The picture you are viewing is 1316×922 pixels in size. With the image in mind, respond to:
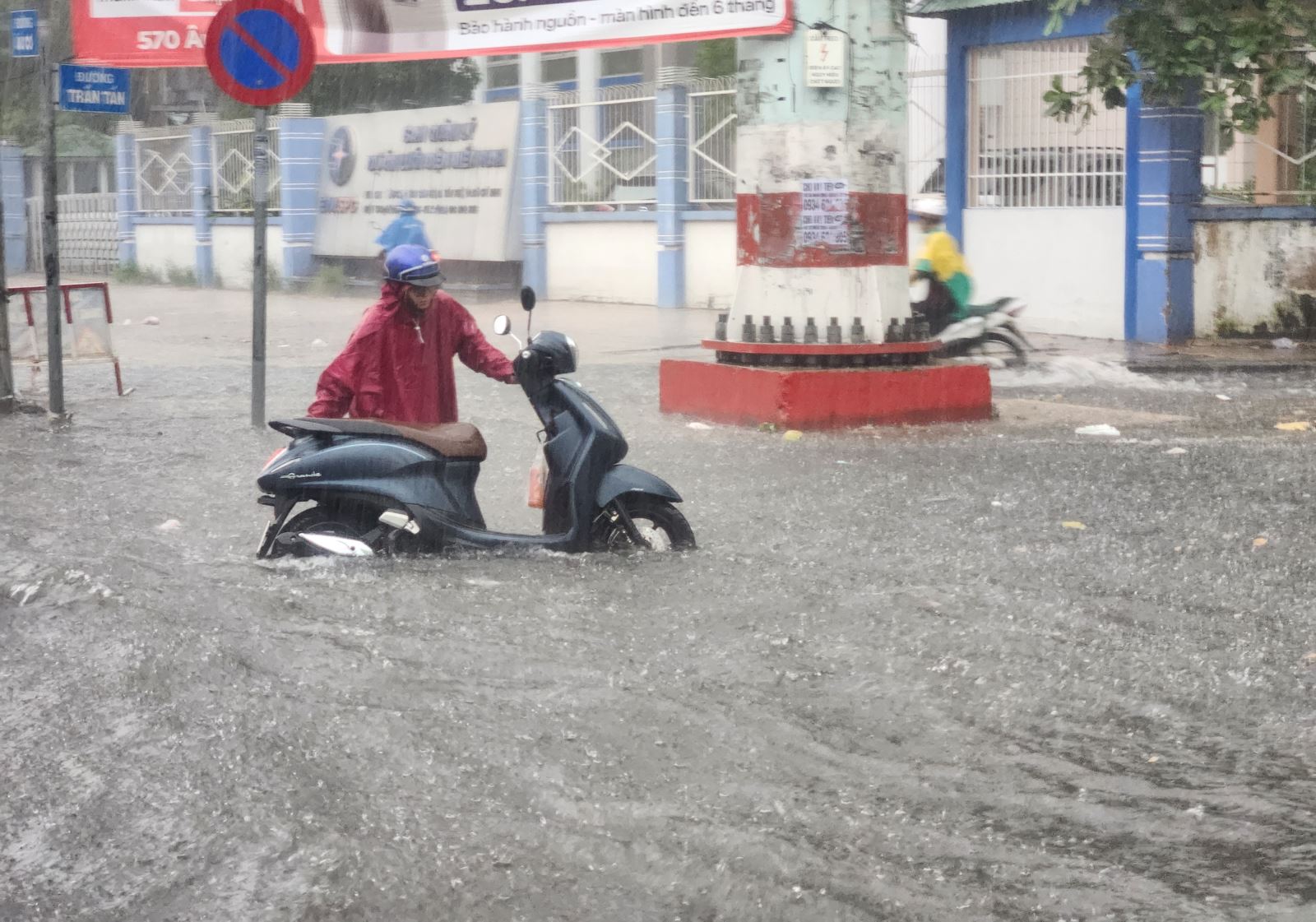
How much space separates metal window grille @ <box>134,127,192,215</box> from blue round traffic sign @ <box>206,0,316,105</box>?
2103 cm

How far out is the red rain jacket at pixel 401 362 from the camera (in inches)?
255

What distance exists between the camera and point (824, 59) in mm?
10484

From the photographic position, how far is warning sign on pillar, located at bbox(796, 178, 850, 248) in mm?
10492

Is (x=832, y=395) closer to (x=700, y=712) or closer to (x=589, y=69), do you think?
(x=700, y=712)

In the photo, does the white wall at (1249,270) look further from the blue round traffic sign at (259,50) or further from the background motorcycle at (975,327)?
the blue round traffic sign at (259,50)

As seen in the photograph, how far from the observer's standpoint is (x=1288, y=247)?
581 inches

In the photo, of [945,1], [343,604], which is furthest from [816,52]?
[945,1]

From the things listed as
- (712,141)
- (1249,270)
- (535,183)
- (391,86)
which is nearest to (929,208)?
(1249,270)

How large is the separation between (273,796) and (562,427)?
2.68 m

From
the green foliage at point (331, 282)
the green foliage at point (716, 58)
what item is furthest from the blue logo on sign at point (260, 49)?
the green foliage at point (331, 282)

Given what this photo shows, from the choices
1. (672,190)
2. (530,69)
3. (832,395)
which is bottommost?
(832,395)

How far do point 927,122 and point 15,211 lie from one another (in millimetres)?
24104

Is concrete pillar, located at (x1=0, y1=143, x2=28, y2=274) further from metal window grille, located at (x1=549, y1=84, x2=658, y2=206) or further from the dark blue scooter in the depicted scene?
the dark blue scooter

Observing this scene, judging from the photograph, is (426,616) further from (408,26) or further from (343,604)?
(408,26)
